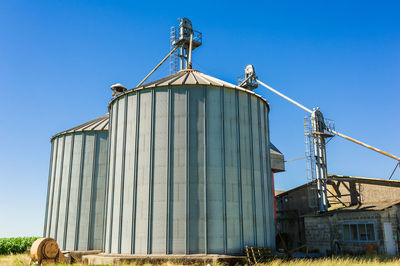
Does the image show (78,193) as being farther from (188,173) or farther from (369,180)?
(369,180)

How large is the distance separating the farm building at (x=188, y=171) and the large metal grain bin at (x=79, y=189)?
556 centimetres

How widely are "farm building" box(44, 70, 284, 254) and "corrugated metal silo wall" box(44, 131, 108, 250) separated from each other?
5.57 meters

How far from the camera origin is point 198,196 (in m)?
18.1

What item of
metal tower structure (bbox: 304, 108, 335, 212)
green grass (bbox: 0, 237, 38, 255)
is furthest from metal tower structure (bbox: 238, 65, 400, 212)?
green grass (bbox: 0, 237, 38, 255)

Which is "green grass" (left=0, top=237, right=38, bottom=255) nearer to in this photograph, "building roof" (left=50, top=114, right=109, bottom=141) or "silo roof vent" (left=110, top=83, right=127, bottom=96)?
"building roof" (left=50, top=114, right=109, bottom=141)

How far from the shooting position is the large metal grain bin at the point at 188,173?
1783 centimetres

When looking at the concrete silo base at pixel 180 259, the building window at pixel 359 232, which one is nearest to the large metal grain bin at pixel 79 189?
the concrete silo base at pixel 180 259

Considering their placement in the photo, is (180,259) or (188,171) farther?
(188,171)

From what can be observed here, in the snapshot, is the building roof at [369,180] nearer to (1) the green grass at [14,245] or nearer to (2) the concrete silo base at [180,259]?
(2) the concrete silo base at [180,259]

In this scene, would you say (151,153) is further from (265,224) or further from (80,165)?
(80,165)

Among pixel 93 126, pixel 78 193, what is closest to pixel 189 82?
pixel 93 126

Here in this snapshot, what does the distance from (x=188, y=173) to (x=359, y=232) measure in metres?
16.0

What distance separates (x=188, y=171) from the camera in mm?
18391

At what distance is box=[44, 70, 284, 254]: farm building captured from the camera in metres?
17.9
